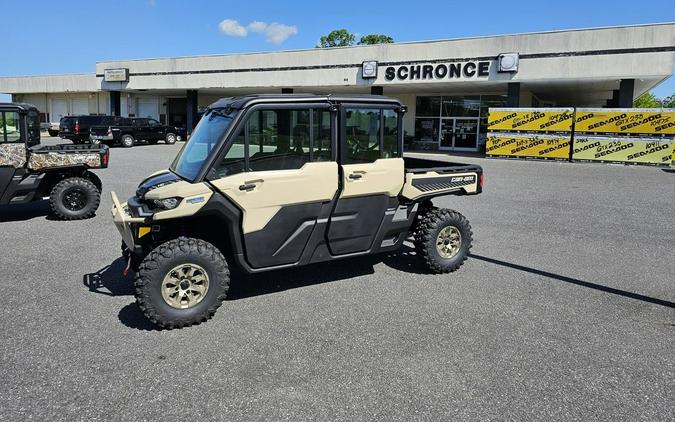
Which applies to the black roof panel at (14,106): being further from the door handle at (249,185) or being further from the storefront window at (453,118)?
the storefront window at (453,118)

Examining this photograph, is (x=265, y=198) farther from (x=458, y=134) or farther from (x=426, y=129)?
(x=426, y=129)

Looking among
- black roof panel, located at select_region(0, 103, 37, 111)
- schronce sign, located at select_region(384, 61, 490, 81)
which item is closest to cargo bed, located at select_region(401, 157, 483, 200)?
black roof panel, located at select_region(0, 103, 37, 111)

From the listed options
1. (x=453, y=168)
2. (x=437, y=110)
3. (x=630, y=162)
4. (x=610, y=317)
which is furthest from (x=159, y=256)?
(x=437, y=110)

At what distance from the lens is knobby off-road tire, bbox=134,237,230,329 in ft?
13.8

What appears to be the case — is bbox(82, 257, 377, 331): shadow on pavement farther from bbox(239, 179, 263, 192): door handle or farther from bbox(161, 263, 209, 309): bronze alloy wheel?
bbox(239, 179, 263, 192): door handle

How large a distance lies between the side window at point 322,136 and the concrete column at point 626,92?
72.1 ft

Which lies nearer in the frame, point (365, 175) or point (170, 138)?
point (365, 175)

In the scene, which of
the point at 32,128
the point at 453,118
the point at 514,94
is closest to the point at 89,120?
the point at 32,128

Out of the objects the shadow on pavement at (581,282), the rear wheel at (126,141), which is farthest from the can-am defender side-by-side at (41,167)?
the rear wheel at (126,141)

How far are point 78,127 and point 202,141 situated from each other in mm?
26261

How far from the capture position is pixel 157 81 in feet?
115

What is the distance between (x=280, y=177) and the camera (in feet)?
15.2

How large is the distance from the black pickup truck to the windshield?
24.5 m

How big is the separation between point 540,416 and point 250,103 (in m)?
3.44
